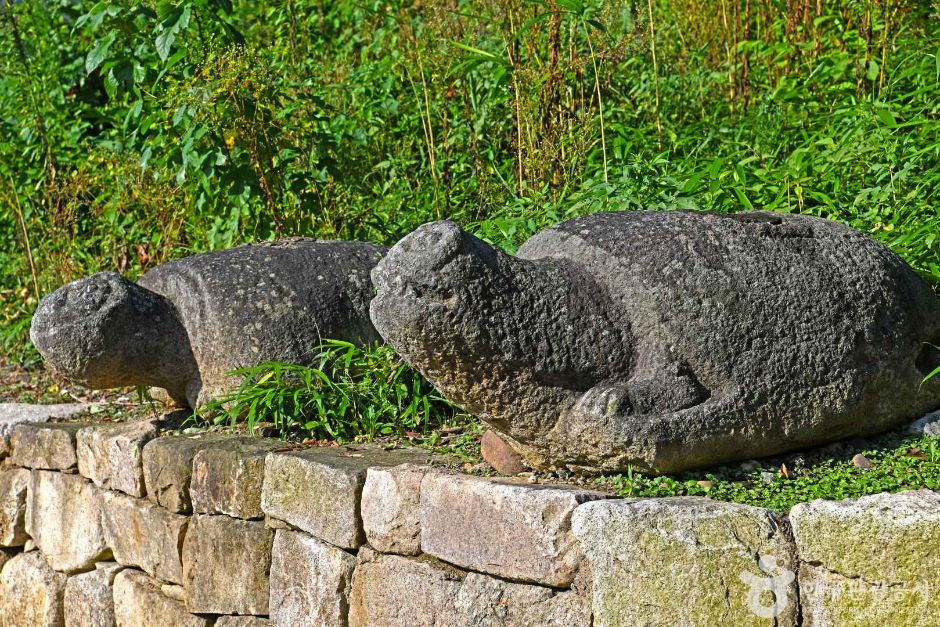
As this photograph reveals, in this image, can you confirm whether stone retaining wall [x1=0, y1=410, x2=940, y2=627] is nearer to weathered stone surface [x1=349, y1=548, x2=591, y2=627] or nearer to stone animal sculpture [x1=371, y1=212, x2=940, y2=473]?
weathered stone surface [x1=349, y1=548, x2=591, y2=627]

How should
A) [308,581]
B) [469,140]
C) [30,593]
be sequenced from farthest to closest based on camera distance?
[469,140] → [30,593] → [308,581]

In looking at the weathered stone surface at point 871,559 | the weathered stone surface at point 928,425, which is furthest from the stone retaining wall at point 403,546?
the weathered stone surface at point 928,425

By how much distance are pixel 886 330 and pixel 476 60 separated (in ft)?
8.56

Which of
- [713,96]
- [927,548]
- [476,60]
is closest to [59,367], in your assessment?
[476,60]

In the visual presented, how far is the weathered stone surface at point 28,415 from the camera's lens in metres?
4.37

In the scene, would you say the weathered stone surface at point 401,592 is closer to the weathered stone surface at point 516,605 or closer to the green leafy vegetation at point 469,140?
the weathered stone surface at point 516,605

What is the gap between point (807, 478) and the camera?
2.41 meters

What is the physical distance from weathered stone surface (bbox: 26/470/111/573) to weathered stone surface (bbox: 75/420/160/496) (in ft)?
0.34

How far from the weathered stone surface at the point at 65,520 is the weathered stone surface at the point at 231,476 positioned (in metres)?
0.85

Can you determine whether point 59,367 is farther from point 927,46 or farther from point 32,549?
point 927,46

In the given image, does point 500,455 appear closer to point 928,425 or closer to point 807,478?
point 807,478

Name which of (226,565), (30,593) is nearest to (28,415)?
(30,593)

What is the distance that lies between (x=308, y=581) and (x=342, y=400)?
597mm

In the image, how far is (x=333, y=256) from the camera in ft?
12.0
